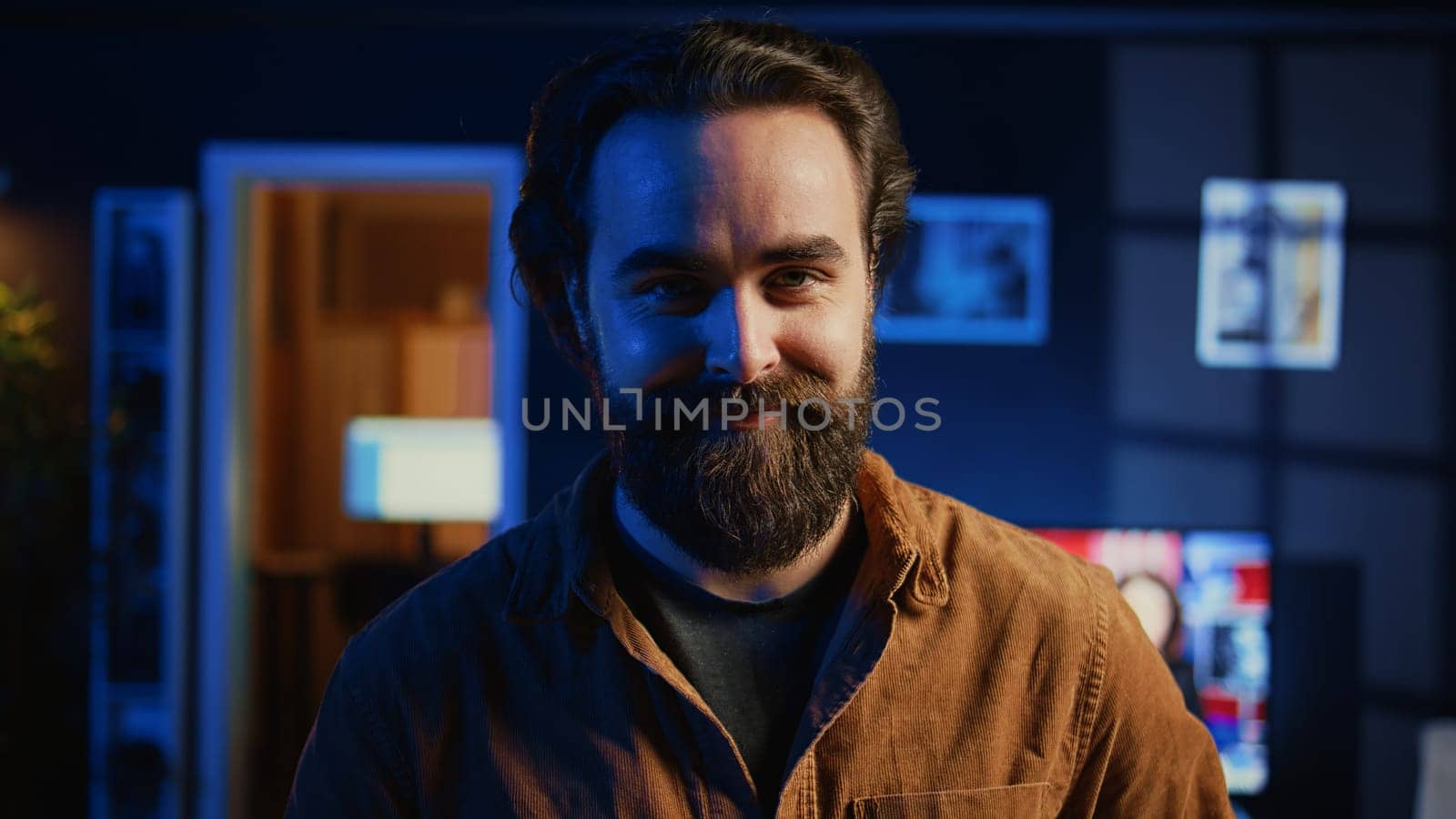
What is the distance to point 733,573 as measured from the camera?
1104 mm

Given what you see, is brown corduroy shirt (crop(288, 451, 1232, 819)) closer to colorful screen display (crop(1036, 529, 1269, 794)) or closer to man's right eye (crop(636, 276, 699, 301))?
man's right eye (crop(636, 276, 699, 301))

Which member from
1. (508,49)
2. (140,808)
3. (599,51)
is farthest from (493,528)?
(599,51)

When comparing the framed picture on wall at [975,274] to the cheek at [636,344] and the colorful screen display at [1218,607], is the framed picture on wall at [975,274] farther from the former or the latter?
the cheek at [636,344]

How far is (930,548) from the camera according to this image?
1125 mm

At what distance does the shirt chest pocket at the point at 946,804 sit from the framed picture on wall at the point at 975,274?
101 inches

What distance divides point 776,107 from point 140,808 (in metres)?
3.54

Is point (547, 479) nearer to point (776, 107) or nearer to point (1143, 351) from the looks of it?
point (1143, 351)

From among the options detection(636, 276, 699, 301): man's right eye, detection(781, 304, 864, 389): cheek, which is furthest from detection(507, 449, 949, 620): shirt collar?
detection(636, 276, 699, 301): man's right eye

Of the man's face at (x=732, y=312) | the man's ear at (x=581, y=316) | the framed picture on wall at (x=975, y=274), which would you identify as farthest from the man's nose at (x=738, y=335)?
the framed picture on wall at (x=975, y=274)

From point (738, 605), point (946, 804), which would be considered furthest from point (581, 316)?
→ point (946, 804)

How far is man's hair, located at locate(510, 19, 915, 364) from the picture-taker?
3.42 feet

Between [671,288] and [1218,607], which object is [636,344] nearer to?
[671,288]

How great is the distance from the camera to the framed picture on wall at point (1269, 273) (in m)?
3.55

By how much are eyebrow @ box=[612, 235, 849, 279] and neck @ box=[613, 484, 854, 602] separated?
285 mm
